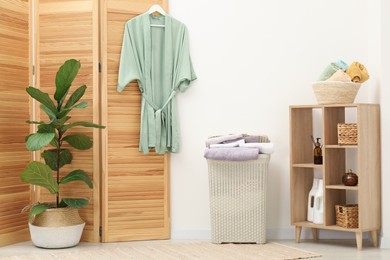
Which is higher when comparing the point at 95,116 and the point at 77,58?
the point at 77,58

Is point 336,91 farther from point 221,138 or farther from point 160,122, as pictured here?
point 160,122

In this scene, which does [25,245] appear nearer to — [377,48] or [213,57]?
[213,57]

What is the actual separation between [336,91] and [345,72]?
0.72 feet

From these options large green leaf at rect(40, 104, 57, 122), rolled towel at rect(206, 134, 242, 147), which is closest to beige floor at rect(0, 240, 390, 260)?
rolled towel at rect(206, 134, 242, 147)

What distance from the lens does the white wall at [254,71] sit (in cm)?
492

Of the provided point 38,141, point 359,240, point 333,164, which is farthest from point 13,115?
point 359,240

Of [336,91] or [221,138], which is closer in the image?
[336,91]

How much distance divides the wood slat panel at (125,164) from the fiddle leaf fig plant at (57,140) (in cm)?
22

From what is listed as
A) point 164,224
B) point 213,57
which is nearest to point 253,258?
point 164,224

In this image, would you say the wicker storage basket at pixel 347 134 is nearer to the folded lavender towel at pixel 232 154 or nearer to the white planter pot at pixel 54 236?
the folded lavender towel at pixel 232 154

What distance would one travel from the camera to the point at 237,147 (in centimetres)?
459

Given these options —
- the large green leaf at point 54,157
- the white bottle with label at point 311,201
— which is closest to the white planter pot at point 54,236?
the large green leaf at point 54,157

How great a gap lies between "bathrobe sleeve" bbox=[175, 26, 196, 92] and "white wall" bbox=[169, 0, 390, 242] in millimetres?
81

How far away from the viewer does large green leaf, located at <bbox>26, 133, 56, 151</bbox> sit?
4.30 m
